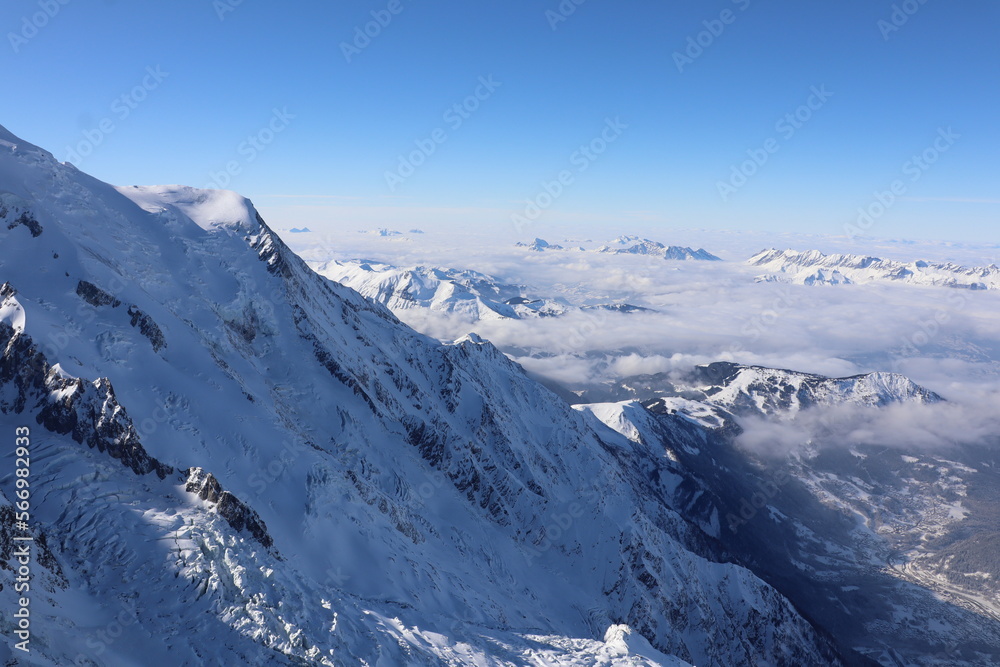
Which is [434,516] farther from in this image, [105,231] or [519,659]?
[105,231]

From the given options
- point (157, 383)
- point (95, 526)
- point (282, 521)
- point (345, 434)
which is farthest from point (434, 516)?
point (95, 526)

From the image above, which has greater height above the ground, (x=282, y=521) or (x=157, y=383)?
(x=157, y=383)

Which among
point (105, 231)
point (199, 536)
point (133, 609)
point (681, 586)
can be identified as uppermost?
point (681, 586)

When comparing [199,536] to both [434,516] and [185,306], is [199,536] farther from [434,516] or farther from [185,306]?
[434,516]

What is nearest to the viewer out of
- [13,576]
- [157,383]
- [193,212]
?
[13,576]

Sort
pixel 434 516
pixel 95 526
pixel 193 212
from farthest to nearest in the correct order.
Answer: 1. pixel 193 212
2. pixel 434 516
3. pixel 95 526

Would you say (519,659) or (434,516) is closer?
(519,659)
